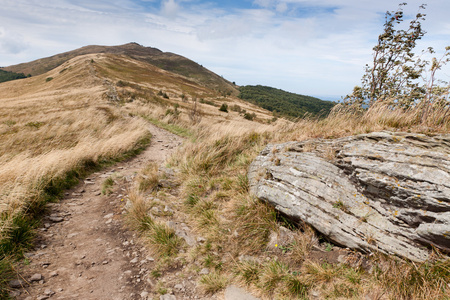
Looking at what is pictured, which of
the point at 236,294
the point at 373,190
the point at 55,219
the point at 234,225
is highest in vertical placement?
the point at 373,190

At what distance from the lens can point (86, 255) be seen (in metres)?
4.21

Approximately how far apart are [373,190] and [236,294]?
8.54 feet

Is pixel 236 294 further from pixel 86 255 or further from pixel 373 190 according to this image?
pixel 86 255

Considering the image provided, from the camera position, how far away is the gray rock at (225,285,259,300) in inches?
126

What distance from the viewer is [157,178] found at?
6.40 meters

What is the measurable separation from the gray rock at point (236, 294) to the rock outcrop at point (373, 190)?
144 centimetres

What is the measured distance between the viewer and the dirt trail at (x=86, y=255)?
11.4ft

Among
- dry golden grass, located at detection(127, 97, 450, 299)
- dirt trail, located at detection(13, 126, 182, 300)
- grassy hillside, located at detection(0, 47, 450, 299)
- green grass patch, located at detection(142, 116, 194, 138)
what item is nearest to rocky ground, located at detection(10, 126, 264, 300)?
dirt trail, located at detection(13, 126, 182, 300)

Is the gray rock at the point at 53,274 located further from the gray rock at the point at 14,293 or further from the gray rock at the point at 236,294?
the gray rock at the point at 236,294

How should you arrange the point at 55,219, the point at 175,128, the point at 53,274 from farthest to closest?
1. the point at 175,128
2. the point at 55,219
3. the point at 53,274

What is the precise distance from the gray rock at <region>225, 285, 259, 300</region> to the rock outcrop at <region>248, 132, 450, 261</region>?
56.8 inches

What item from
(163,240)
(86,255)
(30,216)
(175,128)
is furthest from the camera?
(175,128)

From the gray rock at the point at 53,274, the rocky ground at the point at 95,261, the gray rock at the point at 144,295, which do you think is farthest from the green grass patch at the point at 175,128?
the gray rock at the point at 144,295

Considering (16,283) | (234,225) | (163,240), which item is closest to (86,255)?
(16,283)
